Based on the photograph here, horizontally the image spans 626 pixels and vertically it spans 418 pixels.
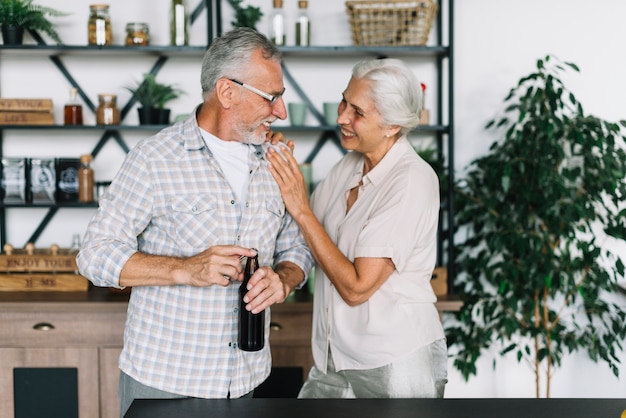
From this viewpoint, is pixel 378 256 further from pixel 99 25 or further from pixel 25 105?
pixel 25 105

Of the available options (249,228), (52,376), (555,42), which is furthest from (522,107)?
(52,376)

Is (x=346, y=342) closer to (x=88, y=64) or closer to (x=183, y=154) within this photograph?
(x=183, y=154)

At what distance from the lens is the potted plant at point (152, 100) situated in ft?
11.3

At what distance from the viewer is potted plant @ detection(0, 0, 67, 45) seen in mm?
3402

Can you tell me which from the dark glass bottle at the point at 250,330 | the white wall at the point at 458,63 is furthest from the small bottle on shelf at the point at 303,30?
the dark glass bottle at the point at 250,330

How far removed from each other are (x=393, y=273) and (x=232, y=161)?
1.90 feet

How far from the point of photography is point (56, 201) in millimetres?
3555

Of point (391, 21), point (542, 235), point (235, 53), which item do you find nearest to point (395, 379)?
point (235, 53)

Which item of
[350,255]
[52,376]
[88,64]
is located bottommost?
[52,376]

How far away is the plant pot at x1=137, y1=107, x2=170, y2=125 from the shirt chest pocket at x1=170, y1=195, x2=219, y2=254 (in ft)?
5.09

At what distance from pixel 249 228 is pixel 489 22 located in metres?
2.12

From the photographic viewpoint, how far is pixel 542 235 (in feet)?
11.0

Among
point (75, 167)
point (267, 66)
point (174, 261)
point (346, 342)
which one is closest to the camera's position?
point (174, 261)

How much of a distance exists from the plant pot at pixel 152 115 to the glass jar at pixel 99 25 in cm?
35
